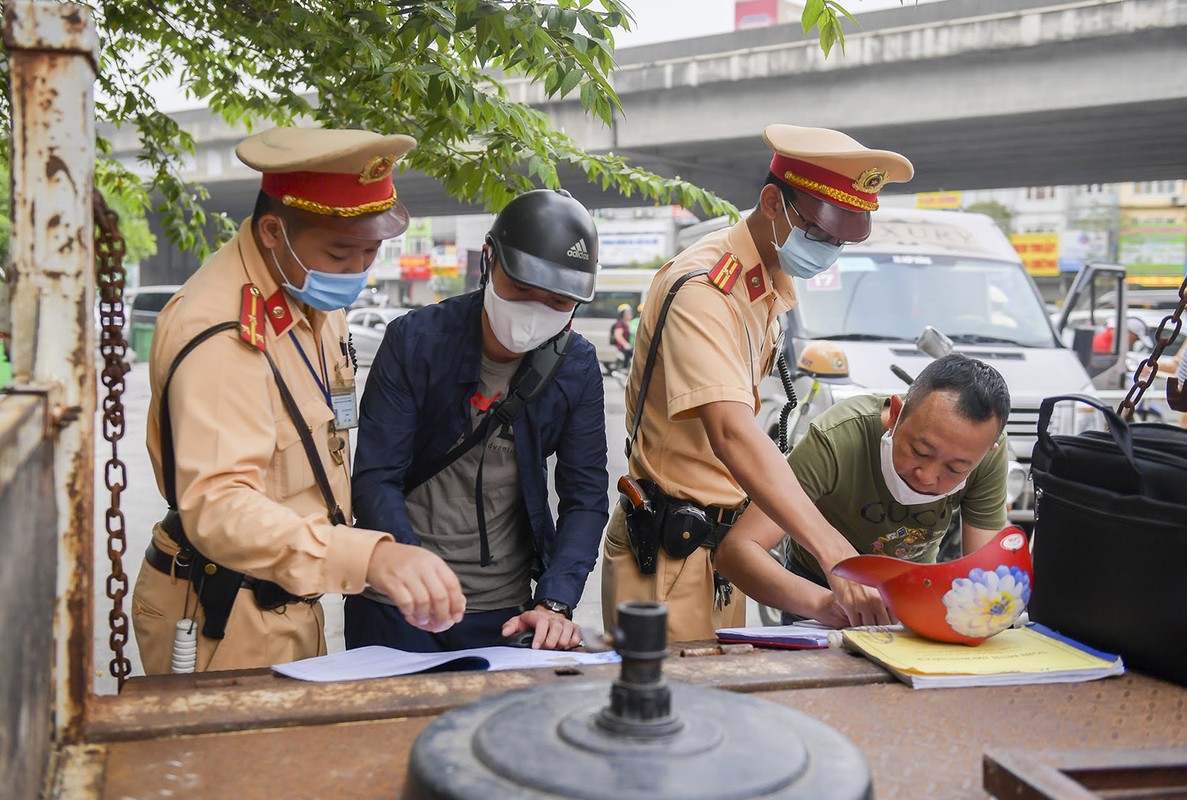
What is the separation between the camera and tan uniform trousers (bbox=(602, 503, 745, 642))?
9.12 ft

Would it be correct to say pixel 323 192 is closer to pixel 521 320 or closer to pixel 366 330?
pixel 521 320

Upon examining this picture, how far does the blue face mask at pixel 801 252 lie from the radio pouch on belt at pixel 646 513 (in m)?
0.23

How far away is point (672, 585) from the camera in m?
2.80

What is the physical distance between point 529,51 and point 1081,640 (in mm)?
1912

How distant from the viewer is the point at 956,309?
21.7 ft

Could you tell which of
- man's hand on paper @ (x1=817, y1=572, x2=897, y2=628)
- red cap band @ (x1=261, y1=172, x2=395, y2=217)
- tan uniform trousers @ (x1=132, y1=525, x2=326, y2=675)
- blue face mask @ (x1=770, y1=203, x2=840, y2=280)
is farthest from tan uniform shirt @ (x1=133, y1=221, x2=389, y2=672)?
blue face mask @ (x1=770, y1=203, x2=840, y2=280)

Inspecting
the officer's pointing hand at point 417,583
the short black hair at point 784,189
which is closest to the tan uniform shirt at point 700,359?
the short black hair at point 784,189

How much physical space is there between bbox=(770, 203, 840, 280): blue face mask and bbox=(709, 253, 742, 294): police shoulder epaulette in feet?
0.44

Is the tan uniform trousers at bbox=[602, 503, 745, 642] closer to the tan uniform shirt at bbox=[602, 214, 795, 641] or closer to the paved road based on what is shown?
the tan uniform shirt at bbox=[602, 214, 795, 641]

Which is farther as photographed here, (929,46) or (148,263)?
(148,263)

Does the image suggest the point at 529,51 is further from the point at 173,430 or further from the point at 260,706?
the point at 260,706

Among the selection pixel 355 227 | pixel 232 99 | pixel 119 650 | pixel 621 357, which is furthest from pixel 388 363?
pixel 621 357

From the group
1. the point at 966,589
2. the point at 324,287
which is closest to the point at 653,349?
the point at 324,287

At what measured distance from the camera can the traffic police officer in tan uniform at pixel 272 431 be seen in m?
1.75
